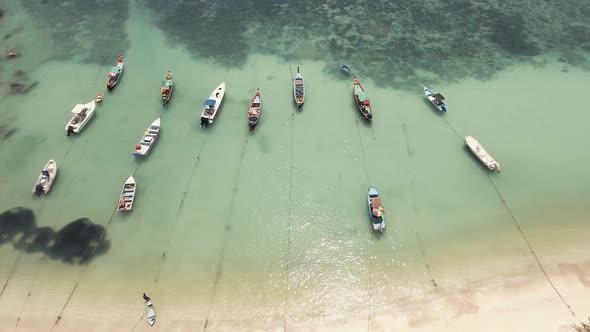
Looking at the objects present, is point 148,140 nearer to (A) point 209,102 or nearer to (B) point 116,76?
(A) point 209,102

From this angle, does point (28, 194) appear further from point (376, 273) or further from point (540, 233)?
point (540, 233)

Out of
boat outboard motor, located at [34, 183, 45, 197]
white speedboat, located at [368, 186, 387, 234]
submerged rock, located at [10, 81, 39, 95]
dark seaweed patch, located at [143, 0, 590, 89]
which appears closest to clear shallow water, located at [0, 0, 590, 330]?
boat outboard motor, located at [34, 183, 45, 197]

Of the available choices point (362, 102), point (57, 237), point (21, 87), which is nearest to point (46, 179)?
point (57, 237)

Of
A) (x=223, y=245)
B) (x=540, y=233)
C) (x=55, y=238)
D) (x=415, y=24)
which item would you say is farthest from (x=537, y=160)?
(x=55, y=238)

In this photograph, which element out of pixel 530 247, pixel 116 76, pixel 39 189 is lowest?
pixel 39 189

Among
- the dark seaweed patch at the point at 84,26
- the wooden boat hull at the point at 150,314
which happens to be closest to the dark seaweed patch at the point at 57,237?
the wooden boat hull at the point at 150,314
